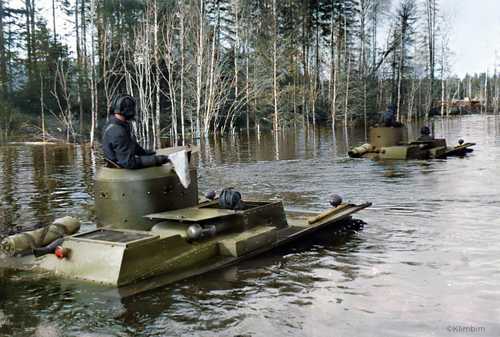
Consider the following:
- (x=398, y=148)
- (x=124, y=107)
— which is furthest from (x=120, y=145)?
(x=398, y=148)

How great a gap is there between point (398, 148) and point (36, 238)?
16806 millimetres

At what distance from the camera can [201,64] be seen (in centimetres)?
3628

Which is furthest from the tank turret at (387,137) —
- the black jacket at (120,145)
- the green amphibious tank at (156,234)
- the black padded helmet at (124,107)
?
the black jacket at (120,145)

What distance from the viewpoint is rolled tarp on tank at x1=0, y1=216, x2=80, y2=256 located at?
26.1 feet

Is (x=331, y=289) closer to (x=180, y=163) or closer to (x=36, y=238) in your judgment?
(x=180, y=163)

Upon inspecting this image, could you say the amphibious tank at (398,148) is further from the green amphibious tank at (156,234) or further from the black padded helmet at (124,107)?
the black padded helmet at (124,107)

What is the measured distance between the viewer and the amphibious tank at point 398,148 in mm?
22641

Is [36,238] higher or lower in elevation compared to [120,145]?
lower

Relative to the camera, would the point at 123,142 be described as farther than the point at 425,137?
No

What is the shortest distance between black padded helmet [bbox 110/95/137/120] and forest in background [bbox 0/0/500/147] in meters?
26.3

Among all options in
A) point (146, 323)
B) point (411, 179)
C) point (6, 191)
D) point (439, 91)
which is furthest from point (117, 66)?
point (439, 91)

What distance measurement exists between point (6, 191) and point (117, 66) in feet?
95.6

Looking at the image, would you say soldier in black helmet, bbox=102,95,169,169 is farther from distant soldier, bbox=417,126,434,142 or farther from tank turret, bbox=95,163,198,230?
distant soldier, bbox=417,126,434,142

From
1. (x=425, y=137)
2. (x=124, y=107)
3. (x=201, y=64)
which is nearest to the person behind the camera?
(x=124, y=107)
